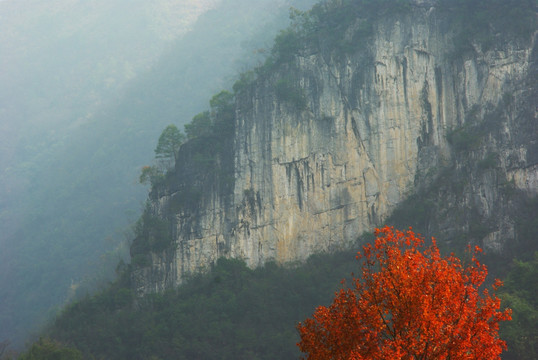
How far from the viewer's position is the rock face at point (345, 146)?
34.0 meters

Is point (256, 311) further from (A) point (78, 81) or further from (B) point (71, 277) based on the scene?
(A) point (78, 81)

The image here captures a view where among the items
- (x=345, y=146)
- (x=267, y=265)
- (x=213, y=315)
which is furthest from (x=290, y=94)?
(x=213, y=315)

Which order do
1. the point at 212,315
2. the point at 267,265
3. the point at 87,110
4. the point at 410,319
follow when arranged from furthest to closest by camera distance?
the point at 87,110 → the point at 267,265 → the point at 212,315 → the point at 410,319

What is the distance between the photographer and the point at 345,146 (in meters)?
35.1

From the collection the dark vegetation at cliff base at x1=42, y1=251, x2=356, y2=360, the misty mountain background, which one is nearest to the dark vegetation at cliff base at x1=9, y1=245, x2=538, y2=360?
the dark vegetation at cliff base at x1=42, y1=251, x2=356, y2=360

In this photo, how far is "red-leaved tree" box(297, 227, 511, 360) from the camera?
31.9 feet

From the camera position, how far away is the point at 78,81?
9444 centimetres

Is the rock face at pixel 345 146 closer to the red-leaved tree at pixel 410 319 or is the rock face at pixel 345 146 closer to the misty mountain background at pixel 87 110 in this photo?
the misty mountain background at pixel 87 110

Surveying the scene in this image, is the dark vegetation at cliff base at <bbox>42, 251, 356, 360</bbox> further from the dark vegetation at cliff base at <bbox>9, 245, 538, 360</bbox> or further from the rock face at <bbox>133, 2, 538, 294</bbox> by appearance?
the rock face at <bbox>133, 2, 538, 294</bbox>

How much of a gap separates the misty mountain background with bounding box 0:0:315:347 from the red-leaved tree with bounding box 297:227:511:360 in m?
38.2

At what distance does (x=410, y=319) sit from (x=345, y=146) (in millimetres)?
25903

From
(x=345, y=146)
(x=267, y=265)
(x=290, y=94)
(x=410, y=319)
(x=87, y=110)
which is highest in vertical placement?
(x=87, y=110)

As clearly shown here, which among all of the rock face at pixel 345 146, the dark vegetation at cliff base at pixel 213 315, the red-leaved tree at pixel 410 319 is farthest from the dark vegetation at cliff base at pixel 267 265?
the red-leaved tree at pixel 410 319

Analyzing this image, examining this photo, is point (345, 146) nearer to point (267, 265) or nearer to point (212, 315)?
point (267, 265)
